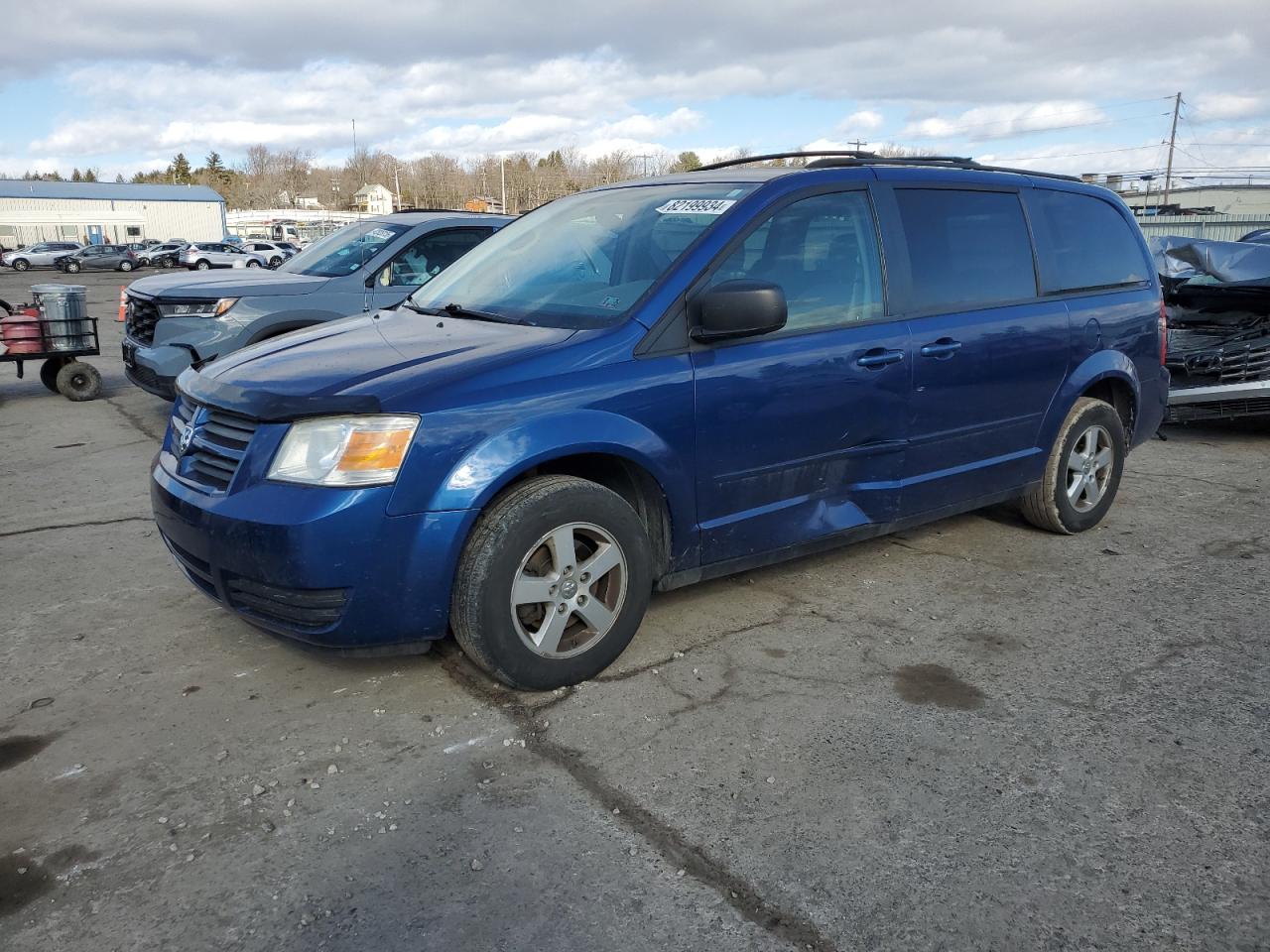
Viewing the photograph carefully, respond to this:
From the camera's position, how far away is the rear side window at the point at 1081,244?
4.97 meters

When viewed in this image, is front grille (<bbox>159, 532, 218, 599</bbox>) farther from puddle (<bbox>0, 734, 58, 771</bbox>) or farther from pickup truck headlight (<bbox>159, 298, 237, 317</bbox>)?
pickup truck headlight (<bbox>159, 298, 237, 317</bbox>)

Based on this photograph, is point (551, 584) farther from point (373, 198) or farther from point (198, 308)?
point (373, 198)

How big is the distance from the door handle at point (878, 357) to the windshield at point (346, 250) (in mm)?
5019

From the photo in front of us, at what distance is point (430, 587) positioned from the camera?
126 inches

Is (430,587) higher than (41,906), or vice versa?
(430,587)

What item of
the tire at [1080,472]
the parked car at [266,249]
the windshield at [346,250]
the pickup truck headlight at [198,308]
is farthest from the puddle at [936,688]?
the parked car at [266,249]

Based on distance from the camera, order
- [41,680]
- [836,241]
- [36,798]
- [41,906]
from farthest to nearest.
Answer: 1. [836,241]
2. [41,680]
3. [36,798]
4. [41,906]

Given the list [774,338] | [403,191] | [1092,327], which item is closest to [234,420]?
[774,338]

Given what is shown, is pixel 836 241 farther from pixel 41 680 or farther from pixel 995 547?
pixel 41 680

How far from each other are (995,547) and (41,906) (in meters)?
4.35

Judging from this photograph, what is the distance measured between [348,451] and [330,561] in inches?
13.4

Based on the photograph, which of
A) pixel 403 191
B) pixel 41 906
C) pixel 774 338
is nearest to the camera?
pixel 41 906

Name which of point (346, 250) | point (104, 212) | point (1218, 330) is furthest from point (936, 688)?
point (104, 212)

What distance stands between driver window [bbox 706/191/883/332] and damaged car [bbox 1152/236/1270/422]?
4821mm
